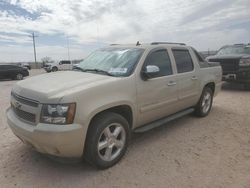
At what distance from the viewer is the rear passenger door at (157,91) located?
3.97 metres

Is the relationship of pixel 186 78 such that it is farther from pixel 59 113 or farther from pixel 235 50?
pixel 235 50

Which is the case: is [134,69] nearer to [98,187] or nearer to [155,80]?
[155,80]

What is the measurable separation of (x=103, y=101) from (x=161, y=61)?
171 centimetres

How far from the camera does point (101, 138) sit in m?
3.47

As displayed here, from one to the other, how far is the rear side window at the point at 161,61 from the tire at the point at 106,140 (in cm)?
120

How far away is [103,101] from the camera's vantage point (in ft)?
10.9


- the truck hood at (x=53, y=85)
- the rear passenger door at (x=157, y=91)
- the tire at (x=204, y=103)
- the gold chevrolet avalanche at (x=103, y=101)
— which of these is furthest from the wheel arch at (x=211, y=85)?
the truck hood at (x=53, y=85)

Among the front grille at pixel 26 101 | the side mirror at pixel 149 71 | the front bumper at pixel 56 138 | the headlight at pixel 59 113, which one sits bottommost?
the front bumper at pixel 56 138

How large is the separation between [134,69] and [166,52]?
1.10m

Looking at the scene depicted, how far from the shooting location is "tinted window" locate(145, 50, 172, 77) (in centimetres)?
429

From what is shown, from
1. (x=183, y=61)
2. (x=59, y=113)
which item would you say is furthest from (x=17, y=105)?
(x=183, y=61)

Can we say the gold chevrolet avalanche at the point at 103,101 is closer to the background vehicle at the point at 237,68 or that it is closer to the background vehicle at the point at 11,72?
the background vehicle at the point at 237,68

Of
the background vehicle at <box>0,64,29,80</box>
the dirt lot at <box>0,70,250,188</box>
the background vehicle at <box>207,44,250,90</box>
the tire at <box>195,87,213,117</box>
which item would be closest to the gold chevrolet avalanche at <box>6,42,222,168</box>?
the dirt lot at <box>0,70,250,188</box>

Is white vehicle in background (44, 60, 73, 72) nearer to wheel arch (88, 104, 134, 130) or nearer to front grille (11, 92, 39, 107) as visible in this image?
→ front grille (11, 92, 39, 107)
